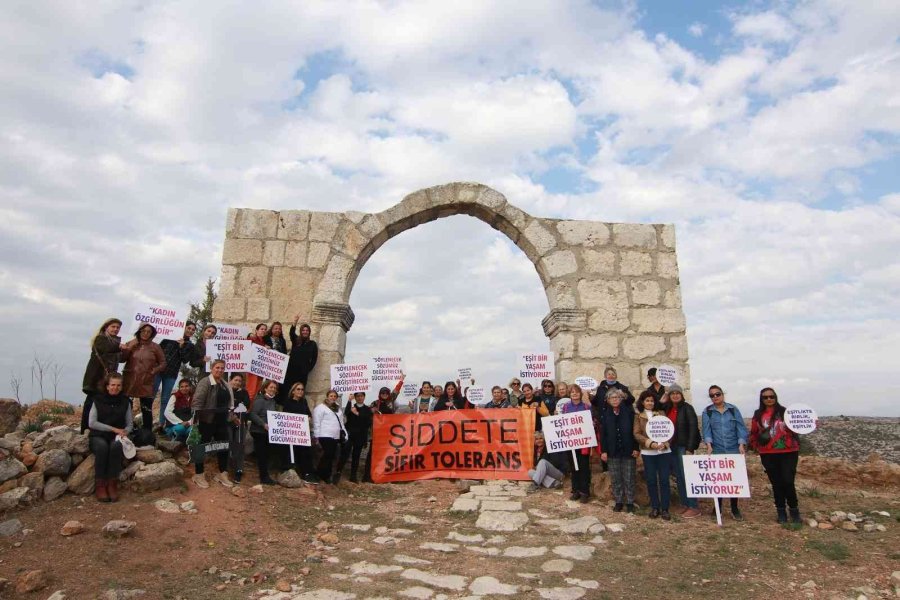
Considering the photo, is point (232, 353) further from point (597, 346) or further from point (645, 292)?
point (645, 292)

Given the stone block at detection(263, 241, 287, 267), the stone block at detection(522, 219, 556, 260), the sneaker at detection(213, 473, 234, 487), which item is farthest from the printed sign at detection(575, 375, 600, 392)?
the stone block at detection(263, 241, 287, 267)

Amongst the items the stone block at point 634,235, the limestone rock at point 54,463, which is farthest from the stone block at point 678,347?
the limestone rock at point 54,463

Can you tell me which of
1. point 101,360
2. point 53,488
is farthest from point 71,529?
point 101,360

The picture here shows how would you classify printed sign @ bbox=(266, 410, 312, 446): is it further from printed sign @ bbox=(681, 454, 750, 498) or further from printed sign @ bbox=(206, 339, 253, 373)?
printed sign @ bbox=(681, 454, 750, 498)

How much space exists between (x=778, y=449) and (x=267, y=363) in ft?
18.8

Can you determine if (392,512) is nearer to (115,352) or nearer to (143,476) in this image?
(143,476)

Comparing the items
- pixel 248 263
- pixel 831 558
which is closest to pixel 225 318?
pixel 248 263

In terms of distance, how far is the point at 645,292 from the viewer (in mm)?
8961

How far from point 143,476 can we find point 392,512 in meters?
2.41

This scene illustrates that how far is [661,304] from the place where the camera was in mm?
8922

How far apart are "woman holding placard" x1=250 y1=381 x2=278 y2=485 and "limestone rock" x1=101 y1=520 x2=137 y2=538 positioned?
1787 mm

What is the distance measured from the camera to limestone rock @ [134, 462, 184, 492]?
5.55 m

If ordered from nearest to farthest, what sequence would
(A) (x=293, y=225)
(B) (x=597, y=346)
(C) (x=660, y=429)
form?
(C) (x=660, y=429) → (B) (x=597, y=346) → (A) (x=293, y=225)

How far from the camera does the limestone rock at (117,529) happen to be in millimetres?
4723
